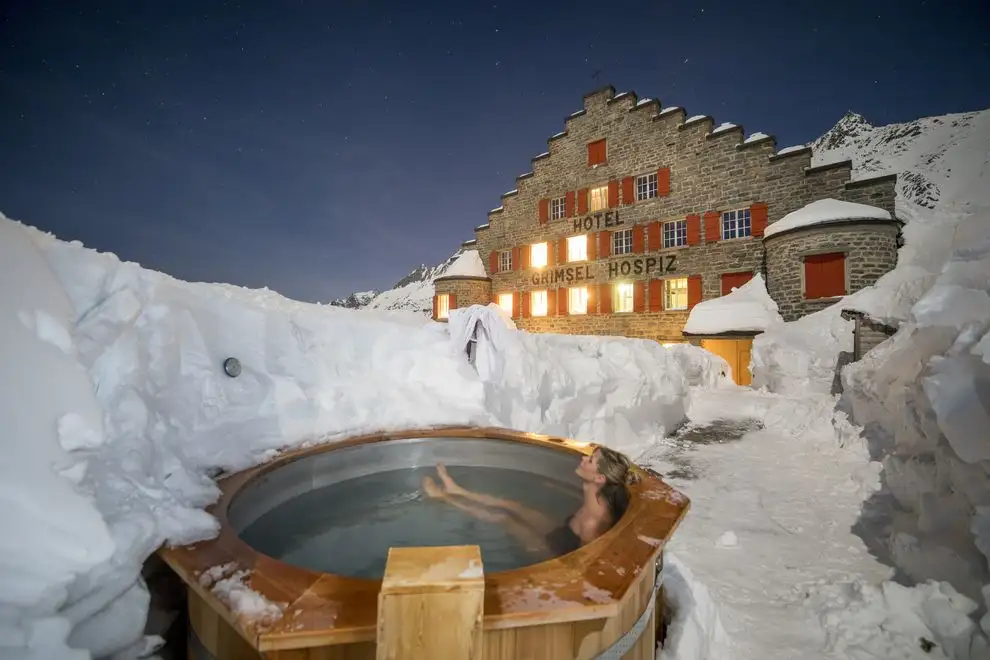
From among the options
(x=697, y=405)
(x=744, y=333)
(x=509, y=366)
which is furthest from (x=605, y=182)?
(x=509, y=366)

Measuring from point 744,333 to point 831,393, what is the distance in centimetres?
410

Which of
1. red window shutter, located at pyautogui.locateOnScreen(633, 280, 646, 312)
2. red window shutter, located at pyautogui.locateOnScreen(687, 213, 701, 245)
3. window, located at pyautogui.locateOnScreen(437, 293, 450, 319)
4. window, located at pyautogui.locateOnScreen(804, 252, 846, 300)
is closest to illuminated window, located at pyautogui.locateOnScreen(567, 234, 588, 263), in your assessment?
red window shutter, located at pyautogui.locateOnScreen(633, 280, 646, 312)

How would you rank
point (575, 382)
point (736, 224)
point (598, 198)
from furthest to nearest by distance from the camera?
point (598, 198), point (736, 224), point (575, 382)

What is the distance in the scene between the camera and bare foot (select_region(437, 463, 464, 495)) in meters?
4.80

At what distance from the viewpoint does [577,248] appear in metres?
19.9

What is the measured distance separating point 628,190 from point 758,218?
18.0 ft

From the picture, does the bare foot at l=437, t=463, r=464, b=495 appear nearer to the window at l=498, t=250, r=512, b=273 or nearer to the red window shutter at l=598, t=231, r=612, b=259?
the red window shutter at l=598, t=231, r=612, b=259

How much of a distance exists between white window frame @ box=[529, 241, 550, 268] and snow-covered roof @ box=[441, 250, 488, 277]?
2.92m

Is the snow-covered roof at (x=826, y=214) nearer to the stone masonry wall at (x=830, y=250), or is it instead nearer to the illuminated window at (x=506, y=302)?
the stone masonry wall at (x=830, y=250)

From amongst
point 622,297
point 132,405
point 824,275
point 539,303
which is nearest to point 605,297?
point 622,297

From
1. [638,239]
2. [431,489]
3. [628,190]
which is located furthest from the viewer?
[628,190]

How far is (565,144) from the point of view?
792 inches

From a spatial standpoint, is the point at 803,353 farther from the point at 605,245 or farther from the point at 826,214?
the point at 605,245

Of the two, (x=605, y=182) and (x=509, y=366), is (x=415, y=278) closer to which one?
(x=605, y=182)
